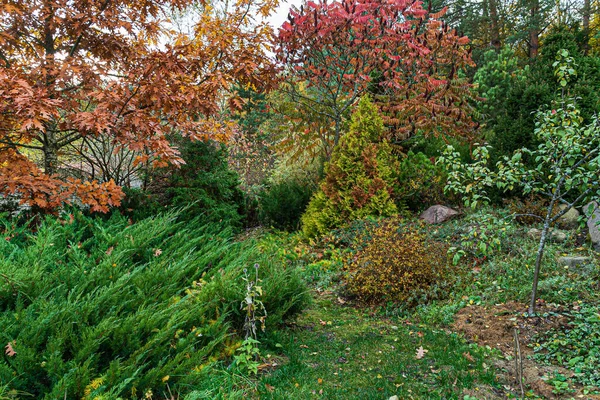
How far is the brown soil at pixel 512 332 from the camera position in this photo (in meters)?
2.66

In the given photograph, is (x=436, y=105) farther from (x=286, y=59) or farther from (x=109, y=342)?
(x=109, y=342)

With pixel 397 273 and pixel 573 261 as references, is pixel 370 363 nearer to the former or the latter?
pixel 397 273

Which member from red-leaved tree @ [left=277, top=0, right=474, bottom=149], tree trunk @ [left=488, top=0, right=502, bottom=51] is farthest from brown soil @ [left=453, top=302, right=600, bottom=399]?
tree trunk @ [left=488, top=0, right=502, bottom=51]

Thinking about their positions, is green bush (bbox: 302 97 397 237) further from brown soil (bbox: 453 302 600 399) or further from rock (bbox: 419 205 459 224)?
brown soil (bbox: 453 302 600 399)

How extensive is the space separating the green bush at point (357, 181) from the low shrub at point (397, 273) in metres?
1.72

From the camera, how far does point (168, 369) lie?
227 centimetres

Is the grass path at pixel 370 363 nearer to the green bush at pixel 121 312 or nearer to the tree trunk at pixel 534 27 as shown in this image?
the green bush at pixel 121 312

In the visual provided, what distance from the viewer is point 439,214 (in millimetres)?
6406

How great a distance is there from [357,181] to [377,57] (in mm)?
2530

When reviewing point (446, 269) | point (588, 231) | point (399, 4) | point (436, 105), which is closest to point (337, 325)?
point (446, 269)

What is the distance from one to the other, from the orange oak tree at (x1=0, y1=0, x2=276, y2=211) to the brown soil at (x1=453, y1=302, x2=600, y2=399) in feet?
10.9

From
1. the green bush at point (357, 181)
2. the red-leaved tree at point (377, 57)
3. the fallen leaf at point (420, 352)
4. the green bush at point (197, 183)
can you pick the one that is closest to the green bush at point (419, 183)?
the green bush at point (357, 181)

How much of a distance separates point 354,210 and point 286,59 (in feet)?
10.2

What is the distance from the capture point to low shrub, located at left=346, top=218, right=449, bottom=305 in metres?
4.22
